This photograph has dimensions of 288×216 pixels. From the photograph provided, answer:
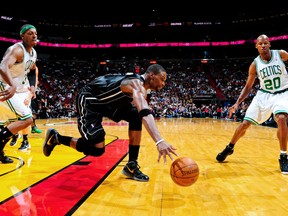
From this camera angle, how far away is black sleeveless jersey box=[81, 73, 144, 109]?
2.84m

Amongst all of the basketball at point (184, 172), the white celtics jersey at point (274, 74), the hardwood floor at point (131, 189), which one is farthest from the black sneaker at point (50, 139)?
the white celtics jersey at point (274, 74)

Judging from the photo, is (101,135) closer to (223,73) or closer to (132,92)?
(132,92)

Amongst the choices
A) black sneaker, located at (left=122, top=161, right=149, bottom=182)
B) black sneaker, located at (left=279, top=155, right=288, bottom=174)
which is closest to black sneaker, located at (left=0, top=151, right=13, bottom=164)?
black sneaker, located at (left=122, top=161, right=149, bottom=182)

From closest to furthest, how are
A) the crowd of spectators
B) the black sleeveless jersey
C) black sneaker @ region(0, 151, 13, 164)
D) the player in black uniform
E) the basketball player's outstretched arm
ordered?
the basketball player's outstretched arm
the player in black uniform
the black sleeveless jersey
black sneaker @ region(0, 151, 13, 164)
the crowd of spectators

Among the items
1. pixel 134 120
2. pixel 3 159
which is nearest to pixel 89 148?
pixel 134 120

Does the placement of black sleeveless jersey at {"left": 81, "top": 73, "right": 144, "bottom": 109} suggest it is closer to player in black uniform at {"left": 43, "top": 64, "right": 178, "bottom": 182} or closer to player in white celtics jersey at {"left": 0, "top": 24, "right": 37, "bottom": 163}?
player in black uniform at {"left": 43, "top": 64, "right": 178, "bottom": 182}

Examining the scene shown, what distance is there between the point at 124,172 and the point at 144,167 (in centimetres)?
61

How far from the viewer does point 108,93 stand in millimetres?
2918

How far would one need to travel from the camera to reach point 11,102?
3770 millimetres

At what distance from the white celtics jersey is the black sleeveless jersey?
7.19ft

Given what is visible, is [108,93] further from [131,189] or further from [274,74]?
[274,74]

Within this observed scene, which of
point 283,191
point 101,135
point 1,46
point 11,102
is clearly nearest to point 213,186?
point 283,191

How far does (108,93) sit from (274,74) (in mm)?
2461

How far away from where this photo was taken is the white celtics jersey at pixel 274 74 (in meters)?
3.90
